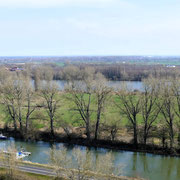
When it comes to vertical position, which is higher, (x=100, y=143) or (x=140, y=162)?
(x=100, y=143)

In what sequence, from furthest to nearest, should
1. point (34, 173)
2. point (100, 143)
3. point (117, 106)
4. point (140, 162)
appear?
1. point (117, 106)
2. point (100, 143)
3. point (140, 162)
4. point (34, 173)

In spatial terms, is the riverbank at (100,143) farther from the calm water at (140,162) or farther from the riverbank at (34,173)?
the riverbank at (34,173)

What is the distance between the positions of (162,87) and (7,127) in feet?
82.2

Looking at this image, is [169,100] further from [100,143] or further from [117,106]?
[100,143]

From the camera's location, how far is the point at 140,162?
26625 millimetres

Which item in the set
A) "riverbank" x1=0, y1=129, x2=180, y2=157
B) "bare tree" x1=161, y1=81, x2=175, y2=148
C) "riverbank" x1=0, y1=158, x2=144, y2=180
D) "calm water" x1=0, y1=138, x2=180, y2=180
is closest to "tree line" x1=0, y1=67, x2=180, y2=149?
"bare tree" x1=161, y1=81, x2=175, y2=148

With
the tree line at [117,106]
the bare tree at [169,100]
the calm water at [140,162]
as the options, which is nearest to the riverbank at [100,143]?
the tree line at [117,106]

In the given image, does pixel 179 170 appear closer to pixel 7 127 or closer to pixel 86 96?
pixel 7 127

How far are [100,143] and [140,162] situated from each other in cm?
654

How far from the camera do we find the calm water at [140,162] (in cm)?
2386

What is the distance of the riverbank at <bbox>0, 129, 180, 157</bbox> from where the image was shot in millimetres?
28234

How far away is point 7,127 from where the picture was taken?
36.5m

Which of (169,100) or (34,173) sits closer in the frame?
(34,173)

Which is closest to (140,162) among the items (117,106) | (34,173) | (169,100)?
(169,100)
